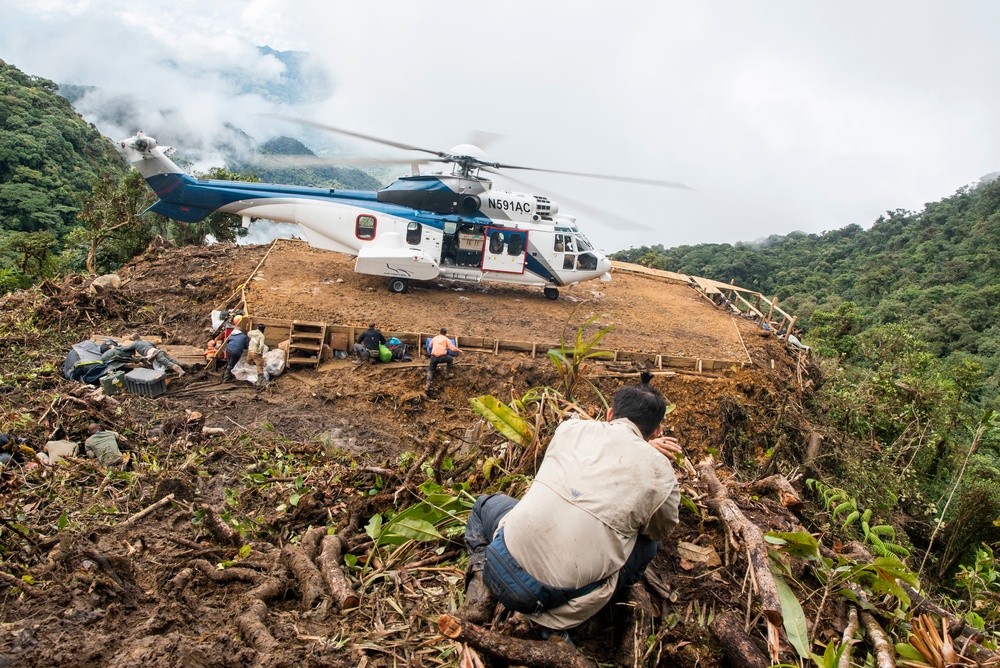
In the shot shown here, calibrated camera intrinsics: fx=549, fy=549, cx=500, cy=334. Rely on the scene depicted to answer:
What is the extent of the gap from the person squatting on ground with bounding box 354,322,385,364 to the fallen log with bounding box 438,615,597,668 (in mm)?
7830

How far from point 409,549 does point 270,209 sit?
10665mm

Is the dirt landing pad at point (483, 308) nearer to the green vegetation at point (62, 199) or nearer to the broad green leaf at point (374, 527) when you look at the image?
the green vegetation at point (62, 199)

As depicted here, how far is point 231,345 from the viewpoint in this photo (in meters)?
9.11

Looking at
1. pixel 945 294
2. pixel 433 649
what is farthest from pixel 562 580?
pixel 945 294

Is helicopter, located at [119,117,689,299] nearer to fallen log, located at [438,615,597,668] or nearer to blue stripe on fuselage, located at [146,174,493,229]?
blue stripe on fuselage, located at [146,174,493,229]

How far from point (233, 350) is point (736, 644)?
8.69 meters

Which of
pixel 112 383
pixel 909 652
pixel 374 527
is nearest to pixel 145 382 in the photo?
pixel 112 383

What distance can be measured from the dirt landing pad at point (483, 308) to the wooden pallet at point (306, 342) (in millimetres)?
292

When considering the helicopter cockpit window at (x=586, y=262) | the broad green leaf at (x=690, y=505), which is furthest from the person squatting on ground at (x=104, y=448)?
the helicopter cockpit window at (x=586, y=262)

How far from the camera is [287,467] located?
18.9 feet

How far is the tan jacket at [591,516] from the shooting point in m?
2.42

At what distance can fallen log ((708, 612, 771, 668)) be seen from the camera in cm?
244

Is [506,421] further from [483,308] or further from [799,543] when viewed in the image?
[483,308]

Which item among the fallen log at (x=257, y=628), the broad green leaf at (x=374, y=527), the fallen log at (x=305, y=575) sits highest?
the broad green leaf at (x=374, y=527)
